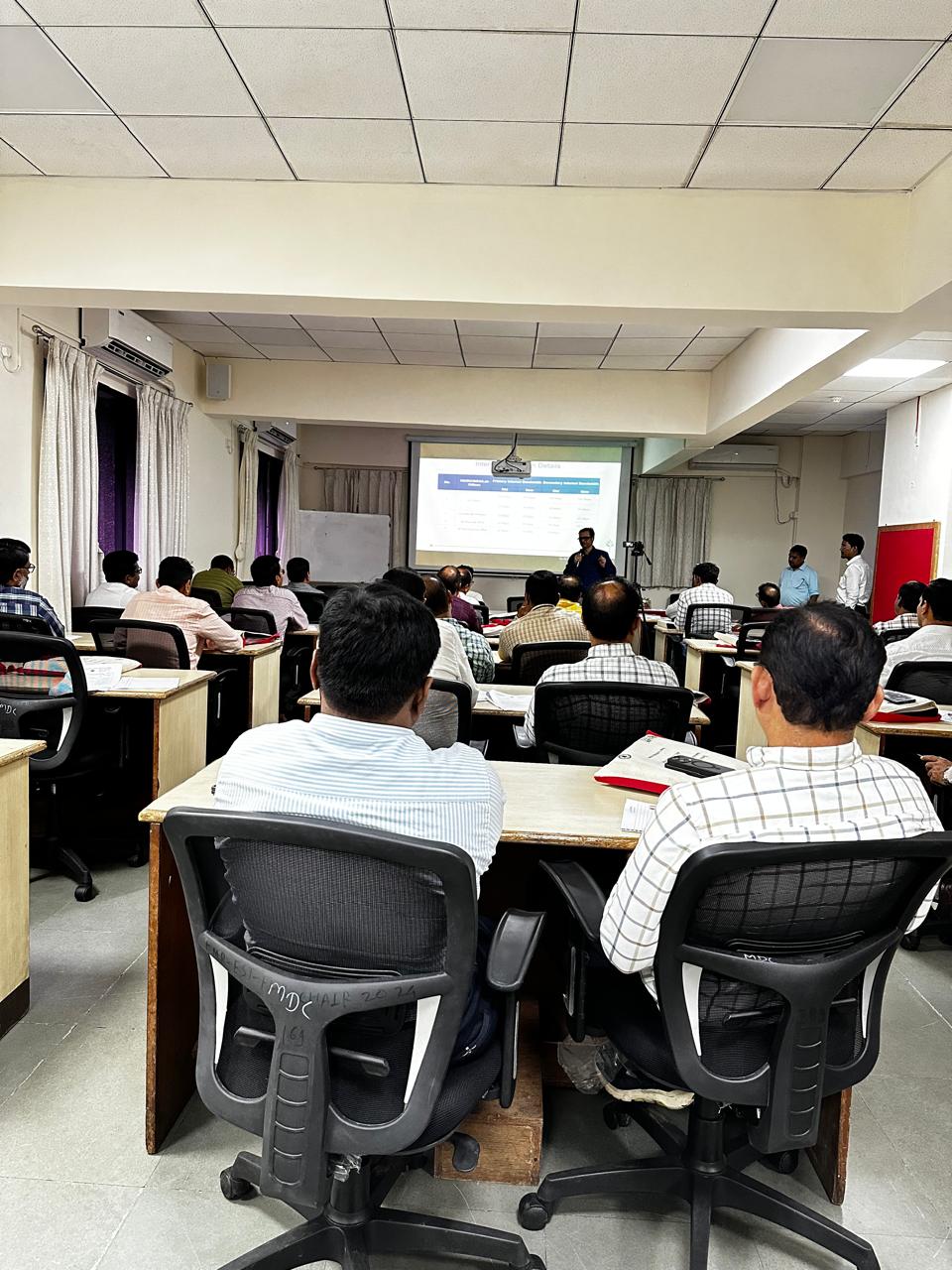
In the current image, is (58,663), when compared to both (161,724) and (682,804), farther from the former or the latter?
(682,804)

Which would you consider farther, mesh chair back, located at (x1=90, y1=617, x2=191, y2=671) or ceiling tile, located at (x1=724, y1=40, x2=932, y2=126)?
mesh chair back, located at (x1=90, y1=617, x2=191, y2=671)

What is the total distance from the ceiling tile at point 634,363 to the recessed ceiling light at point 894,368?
1.48 metres

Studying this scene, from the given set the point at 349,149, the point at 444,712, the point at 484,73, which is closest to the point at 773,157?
the point at 484,73

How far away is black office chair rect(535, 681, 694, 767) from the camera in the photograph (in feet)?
8.14

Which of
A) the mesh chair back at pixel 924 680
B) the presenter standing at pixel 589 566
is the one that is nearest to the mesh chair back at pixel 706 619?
the presenter standing at pixel 589 566

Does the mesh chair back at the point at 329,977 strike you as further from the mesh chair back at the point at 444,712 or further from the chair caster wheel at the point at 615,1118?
the mesh chair back at the point at 444,712

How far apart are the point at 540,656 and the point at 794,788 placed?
265 centimetres

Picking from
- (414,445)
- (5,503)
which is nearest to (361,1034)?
(5,503)

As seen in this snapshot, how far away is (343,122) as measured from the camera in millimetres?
3428

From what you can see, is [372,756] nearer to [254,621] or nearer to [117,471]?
[254,621]

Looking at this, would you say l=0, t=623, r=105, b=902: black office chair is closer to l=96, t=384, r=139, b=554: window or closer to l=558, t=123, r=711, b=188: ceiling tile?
l=558, t=123, r=711, b=188: ceiling tile

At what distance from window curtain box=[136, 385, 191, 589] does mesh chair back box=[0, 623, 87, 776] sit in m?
3.93

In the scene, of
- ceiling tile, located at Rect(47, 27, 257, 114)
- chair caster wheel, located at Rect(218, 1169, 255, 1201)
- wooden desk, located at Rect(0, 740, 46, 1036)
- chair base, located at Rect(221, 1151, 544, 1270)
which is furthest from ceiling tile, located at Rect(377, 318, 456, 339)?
chair base, located at Rect(221, 1151, 544, 1270)

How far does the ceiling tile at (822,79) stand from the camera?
9.16ft
